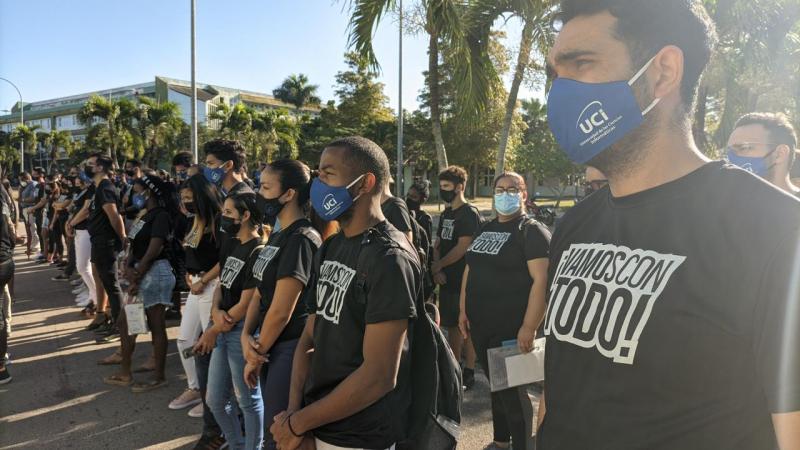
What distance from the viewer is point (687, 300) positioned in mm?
1104

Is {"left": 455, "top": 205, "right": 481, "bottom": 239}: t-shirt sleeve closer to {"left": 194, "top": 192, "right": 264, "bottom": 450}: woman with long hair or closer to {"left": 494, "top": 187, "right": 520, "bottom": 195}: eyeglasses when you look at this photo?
{"left": 494, "top": 187, "right": 520, "bottom": 195}: eyeglasses

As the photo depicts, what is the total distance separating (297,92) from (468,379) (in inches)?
2471

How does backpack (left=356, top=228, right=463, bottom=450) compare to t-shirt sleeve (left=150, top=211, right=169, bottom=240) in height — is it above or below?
below

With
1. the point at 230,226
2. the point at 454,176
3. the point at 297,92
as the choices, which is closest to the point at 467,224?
the point at 454,176

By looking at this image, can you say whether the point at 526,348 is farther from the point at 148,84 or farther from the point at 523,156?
the point at 148,84

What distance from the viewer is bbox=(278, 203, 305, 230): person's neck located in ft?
10.2

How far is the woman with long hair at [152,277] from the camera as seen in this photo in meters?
4.97

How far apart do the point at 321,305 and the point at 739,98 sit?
15.4 m

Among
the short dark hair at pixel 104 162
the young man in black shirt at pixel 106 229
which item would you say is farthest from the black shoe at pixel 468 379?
the short dark hair at pixel 104 162

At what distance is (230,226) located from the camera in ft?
11.9

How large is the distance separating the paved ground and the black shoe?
0.22 feet

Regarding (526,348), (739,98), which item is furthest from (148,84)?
(526,348)

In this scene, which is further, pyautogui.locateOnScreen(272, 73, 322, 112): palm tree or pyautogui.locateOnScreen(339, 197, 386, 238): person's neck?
pyautogui.locateOnScreen(272, 73, 322, 112): palm tree

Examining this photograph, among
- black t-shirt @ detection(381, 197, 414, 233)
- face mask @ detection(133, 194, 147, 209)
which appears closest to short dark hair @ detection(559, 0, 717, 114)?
black t-shirt @ detection(381, 197, 414, 233)
